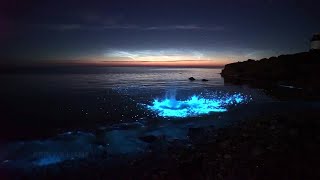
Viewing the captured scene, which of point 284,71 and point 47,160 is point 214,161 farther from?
point 284,71

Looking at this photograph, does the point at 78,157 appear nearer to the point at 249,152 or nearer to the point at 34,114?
the point at 249,152

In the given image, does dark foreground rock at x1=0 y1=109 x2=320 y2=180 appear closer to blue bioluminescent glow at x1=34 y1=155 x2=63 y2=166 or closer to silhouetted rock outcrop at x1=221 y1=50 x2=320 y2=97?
blue bioluminescent glow at x1=34 y1=155 x2=63 y2=166

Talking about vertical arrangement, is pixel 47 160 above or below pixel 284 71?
below

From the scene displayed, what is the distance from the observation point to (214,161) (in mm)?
11570

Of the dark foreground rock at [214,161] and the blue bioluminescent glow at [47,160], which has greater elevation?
the dark foreground rock at [214,161]

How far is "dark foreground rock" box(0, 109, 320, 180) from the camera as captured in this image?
1044cm

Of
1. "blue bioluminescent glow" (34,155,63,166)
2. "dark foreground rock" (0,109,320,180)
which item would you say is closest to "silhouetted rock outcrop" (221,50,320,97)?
"dark foreground rock" (0,109,320,180)

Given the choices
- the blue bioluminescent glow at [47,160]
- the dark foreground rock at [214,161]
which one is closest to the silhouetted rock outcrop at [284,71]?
the dark foreground rock at [214,161]

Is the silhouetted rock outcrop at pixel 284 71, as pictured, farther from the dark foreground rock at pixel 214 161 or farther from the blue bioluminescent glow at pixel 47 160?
the blue bioluminescent glow at pixel 47 160

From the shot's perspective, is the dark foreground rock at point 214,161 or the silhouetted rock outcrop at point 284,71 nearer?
the dark foreground rock at point 214,161

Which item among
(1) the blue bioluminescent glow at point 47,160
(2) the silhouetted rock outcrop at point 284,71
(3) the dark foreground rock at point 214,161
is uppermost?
(2) the silhouetted rock outcrop at point 284,71

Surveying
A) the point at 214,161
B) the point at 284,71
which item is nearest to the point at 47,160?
the point at 214,161

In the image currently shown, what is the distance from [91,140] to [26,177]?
233 inches

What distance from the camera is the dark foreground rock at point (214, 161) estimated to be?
10.4 meters
